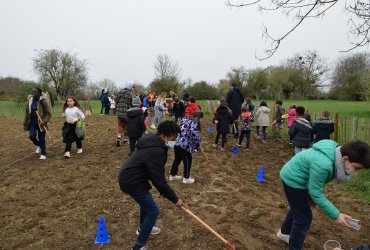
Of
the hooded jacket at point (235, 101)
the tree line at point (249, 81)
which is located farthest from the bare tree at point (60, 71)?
the hooded jacket at point (235, 101)

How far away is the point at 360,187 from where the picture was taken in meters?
7.03

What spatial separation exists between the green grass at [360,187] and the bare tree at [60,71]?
1424 inches

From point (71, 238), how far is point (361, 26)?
6244 millimetres

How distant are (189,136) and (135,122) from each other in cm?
189

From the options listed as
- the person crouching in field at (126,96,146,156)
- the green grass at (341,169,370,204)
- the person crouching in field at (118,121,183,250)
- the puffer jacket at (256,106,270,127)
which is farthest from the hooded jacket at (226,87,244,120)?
the person crouching in field at (118,121,183,250)

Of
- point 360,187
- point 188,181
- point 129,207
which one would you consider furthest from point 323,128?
point 129,207

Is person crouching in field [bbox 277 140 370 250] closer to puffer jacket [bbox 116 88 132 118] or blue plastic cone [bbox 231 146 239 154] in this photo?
puffer jacket [bbox 116 88 132 118]

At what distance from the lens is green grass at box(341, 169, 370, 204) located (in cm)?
661

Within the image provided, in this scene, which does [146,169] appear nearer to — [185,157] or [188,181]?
[185,157]

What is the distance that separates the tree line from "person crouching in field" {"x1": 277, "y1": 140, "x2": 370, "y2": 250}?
3374 centimetres

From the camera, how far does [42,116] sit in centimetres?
863

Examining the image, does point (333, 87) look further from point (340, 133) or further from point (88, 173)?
point (88, 173)

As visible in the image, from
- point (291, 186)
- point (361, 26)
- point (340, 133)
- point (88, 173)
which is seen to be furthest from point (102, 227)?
point (340, 133)

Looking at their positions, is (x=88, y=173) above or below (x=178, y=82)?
below
